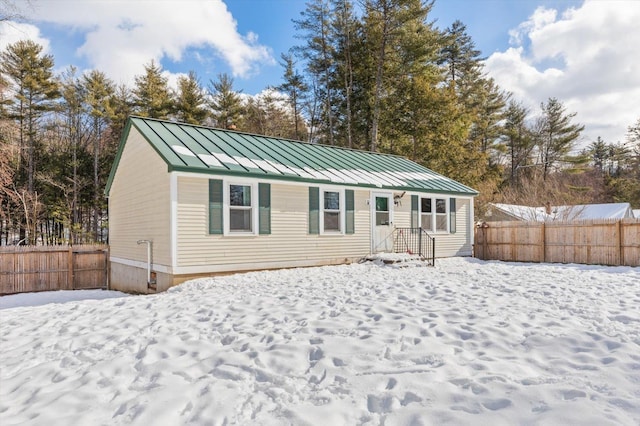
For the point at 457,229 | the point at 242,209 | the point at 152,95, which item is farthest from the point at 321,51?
the point at 242,209

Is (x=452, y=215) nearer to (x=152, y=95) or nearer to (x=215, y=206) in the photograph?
(x=215, y=206)

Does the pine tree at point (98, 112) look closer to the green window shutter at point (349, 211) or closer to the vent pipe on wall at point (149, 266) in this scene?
the vent pipe on wall at point (149, 266)

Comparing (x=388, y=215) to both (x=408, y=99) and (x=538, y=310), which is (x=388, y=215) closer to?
(x=538, y=310)

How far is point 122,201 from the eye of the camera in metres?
12.2

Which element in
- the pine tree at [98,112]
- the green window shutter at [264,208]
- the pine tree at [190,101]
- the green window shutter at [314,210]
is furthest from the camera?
the pine tree at [190,101]

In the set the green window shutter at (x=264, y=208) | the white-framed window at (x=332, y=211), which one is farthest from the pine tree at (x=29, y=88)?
the white-framed window at (x=332, y=211)

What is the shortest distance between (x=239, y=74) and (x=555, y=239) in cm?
2244

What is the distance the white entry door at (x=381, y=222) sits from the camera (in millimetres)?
12109

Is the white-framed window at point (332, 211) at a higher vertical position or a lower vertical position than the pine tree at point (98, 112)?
lower

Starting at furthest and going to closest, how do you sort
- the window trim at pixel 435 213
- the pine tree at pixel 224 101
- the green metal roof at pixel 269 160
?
the pine tree at pixel 224 101, the window trim at pixel 435 213, the green metal roof at pixel 269 160

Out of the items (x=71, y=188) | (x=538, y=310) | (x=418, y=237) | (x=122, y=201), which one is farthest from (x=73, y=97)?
(x=538, y=310)

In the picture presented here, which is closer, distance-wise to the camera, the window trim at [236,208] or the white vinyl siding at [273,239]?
the white vinyl siding at [273,239]

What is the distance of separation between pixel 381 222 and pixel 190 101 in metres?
18.4

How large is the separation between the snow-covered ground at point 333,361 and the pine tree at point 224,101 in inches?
835
